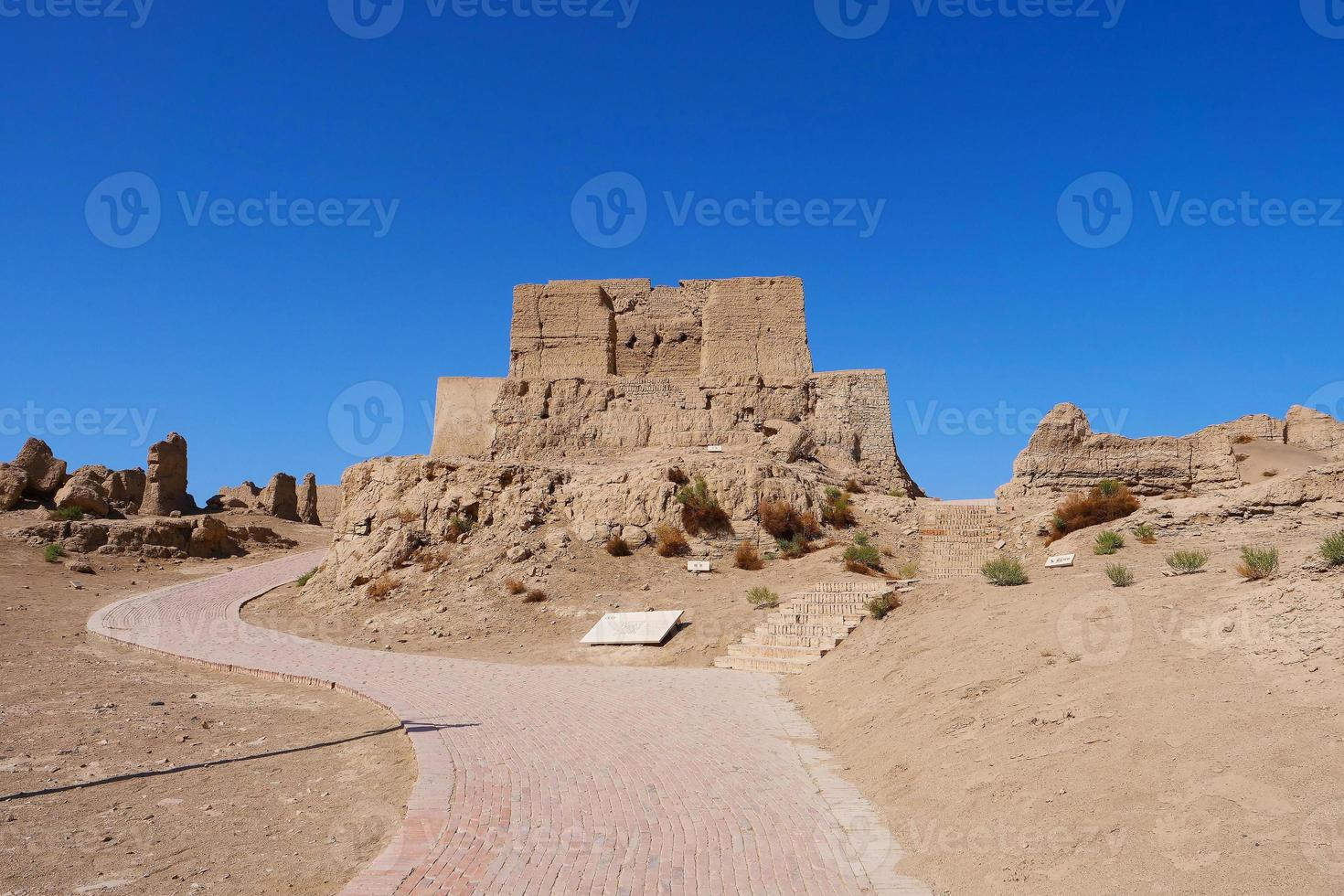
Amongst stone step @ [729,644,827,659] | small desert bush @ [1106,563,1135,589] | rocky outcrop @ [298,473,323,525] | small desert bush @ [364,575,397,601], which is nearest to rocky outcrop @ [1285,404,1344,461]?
small desert bush @ [1106,563,1135,589]

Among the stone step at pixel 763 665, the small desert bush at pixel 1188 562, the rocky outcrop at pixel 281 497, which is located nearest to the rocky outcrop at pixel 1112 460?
the stone step at pixel 763 665

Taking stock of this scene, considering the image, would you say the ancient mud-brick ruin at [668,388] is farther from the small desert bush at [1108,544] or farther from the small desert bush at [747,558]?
the small desert bush at [1108,544]

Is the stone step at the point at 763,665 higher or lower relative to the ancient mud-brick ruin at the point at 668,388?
lower

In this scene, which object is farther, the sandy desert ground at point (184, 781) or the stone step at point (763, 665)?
the stone step at point (763, 665)

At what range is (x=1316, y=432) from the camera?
2016cm

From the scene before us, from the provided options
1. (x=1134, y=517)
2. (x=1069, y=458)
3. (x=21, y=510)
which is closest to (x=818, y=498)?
(x=1069, y=458)

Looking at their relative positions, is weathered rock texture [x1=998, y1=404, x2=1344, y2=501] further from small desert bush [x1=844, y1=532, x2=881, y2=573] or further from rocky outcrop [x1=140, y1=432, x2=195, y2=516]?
rocky outcrop [x1=140, y1=432, x2=195, y2=516]

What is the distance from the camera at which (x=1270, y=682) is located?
5566mm

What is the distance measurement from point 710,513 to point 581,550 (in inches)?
118

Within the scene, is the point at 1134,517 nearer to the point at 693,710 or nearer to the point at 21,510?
the point at 693,710

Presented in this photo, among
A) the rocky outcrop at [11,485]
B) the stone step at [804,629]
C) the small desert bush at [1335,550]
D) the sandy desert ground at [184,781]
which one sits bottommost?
the sandy desert ground at [184,781]

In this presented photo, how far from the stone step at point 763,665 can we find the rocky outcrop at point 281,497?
3111 cm

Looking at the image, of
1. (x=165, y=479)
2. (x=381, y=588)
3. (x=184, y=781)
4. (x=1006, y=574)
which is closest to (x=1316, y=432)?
(x=1006, y=574)

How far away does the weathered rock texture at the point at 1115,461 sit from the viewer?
56.4ft
